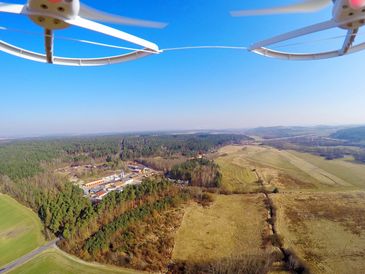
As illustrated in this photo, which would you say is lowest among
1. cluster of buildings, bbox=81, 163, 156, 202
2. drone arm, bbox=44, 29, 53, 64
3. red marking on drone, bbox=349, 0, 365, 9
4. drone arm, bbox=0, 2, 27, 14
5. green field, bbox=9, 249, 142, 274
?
cluster of buildings, bbox=81, 163, 156, 202

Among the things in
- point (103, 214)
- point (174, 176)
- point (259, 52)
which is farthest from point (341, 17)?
point (174, 176)

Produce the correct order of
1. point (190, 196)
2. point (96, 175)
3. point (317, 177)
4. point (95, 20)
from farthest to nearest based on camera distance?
point (96, 175), point (317, 177), point (190, 196), point (95, 20)

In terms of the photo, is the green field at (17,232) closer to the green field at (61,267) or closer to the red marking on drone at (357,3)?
the green field at (61,267)

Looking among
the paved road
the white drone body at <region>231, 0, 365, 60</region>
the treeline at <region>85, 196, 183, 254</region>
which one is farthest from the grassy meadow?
the paved road

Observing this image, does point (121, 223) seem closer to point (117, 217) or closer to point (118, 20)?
point (117, 217)

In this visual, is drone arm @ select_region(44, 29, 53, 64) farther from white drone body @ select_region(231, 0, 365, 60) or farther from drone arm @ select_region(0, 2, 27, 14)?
white drone body @ select_region(231, 0, 365, 60)

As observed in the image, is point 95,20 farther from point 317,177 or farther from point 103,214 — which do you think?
point 317,177
